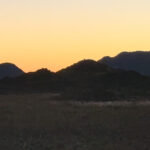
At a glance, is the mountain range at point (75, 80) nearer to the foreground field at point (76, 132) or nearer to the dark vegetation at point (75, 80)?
the dark vegetation at point (75, 80)

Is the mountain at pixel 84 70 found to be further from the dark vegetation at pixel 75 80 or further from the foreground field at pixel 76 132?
the foreground field at pixel 76 132

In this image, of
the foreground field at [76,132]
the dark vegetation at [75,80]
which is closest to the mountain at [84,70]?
the dark vegetation at [75,80]

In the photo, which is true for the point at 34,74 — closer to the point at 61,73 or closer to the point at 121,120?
the point at 61,73

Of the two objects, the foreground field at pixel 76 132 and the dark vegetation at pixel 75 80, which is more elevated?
the dark vegetation at pixel 75 80

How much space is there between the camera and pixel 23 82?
15875 cm

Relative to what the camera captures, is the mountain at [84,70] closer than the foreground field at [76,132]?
No

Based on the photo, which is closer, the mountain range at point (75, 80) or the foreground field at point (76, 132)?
the foreground field at point (76, 132)

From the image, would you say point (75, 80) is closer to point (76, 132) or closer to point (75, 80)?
point (75, 80)

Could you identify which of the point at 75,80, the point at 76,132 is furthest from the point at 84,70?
the point at 76,132

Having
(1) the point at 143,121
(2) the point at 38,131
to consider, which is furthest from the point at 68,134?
(1) the point at 143,121

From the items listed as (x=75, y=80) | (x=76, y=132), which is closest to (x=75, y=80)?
(x=75, y=80)

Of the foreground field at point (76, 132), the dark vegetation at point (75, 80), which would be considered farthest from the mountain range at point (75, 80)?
the foreground field at point (76, 132)

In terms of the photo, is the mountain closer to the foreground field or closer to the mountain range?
the mountain range

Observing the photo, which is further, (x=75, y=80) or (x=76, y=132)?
(x=75, y=80)
